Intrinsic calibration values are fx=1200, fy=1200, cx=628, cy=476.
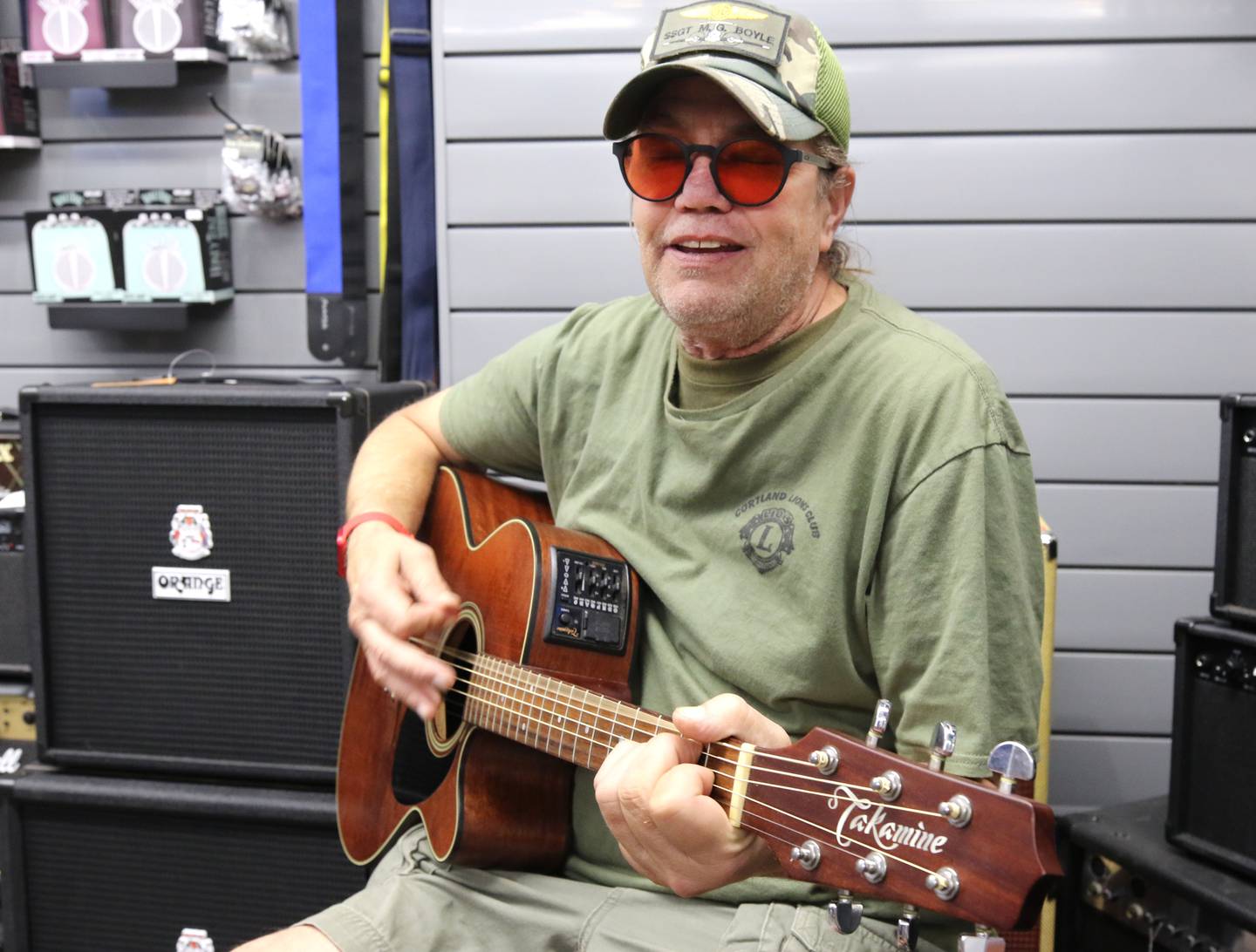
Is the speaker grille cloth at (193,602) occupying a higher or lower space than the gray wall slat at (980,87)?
lower

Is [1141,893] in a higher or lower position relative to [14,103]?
lower

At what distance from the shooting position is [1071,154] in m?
2.17

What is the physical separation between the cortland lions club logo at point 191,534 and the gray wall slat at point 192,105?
938 millimetres

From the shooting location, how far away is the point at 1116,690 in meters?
2.29

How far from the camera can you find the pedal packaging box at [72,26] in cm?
243

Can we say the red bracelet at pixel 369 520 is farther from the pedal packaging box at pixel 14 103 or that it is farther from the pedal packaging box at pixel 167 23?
the pedal packaging box at pixel 14 103

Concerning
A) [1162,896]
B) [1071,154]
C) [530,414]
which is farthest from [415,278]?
[1162,896]

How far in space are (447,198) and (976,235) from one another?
997 millimetres

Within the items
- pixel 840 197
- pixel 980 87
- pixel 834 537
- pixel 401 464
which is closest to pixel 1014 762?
pixel 834 537

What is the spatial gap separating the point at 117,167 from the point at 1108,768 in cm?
238

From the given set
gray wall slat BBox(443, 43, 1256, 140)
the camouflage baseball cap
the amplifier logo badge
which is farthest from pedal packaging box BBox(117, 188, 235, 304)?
the camouflage baseball cap

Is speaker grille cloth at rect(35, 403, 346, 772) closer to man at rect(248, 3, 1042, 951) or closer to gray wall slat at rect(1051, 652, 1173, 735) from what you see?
man at rect(248, 3, 1042, 951)

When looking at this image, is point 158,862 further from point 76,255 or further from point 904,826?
point 904,826

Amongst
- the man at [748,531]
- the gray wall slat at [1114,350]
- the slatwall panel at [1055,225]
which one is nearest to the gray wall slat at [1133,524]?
the slatwall panel at [1055,225]
